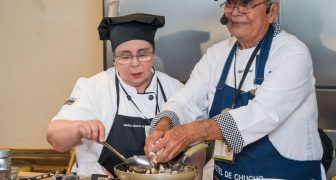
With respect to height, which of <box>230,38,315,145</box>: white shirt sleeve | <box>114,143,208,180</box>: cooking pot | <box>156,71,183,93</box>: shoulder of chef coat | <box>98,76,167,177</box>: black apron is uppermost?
<box>230,38,315,145</box>: white shirt sleeve

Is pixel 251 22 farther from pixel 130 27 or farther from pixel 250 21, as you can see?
pixel 130 27

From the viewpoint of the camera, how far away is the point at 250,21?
190cm

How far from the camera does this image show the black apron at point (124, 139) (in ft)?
6.85

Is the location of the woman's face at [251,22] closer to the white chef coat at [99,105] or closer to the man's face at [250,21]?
the man's face at [250,21]

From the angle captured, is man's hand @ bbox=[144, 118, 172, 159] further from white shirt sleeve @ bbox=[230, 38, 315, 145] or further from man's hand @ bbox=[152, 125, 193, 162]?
white shirt sleeve @ bbox=[230, 38, 315, 145]

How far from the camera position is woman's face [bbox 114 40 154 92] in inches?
83.0

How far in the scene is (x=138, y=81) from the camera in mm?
2166

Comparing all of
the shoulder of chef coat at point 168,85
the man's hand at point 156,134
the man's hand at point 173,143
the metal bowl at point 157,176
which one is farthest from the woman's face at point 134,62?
the metal bowl at point 157,176

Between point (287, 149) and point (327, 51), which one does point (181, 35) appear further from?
point (287, 149)

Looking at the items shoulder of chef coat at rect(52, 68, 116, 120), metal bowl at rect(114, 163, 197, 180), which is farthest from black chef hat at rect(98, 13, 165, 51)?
metal bowl at rect(114, 163, 197, 180)

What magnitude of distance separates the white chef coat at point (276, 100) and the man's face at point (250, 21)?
7cm

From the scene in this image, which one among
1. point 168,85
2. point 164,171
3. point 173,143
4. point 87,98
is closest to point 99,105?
point 87,98

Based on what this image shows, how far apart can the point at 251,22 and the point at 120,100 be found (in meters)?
0.68

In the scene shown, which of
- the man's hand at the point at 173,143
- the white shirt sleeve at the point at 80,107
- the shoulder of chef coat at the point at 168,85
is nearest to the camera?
the man's hand at the point at 173,143
